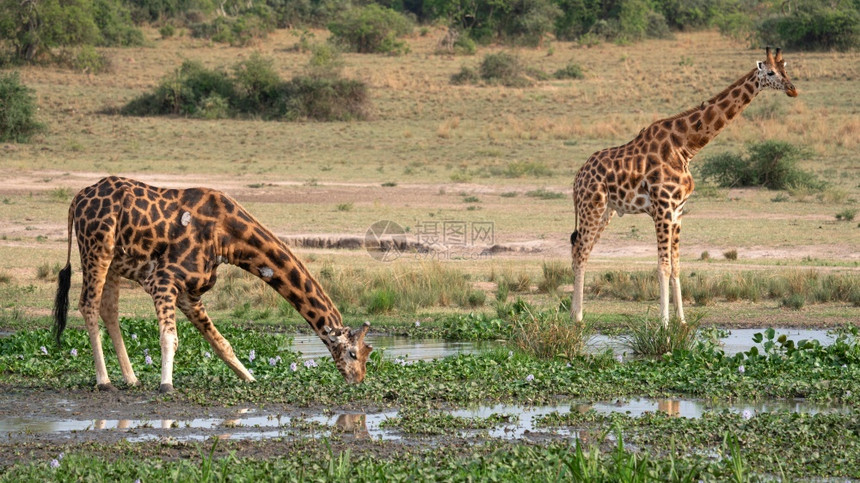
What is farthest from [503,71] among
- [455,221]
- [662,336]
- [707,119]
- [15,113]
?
[662,336]

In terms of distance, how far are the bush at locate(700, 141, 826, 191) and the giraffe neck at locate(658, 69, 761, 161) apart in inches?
579

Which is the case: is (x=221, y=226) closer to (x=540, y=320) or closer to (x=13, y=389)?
(x=13, y=389)

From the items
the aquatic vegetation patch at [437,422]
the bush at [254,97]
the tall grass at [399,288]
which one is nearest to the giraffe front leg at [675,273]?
the tall grass at [399,288]

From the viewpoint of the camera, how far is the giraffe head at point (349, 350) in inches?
370

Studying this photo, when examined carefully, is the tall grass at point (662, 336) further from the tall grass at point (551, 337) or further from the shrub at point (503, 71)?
the shrub at point (503, 71)

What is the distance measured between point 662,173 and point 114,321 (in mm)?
6393

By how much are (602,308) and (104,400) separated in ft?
26.3

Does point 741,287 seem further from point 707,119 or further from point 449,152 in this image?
point 449,152

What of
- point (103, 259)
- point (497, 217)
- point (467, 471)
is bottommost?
→ point (497, 217)

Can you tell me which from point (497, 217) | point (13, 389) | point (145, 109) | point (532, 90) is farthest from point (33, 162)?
point (13, 389)

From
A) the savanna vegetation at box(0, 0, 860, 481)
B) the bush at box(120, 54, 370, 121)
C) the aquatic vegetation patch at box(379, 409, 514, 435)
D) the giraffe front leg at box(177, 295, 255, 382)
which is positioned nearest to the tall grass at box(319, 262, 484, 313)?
the savanna vegetation at box(0, 0, 860, 481)

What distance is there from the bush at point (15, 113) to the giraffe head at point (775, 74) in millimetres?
26416

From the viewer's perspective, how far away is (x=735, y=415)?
855 cm

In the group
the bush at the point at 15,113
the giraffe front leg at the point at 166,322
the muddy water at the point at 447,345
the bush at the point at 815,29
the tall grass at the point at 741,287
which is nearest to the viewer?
the giraffe front leg at the point at 166,322
